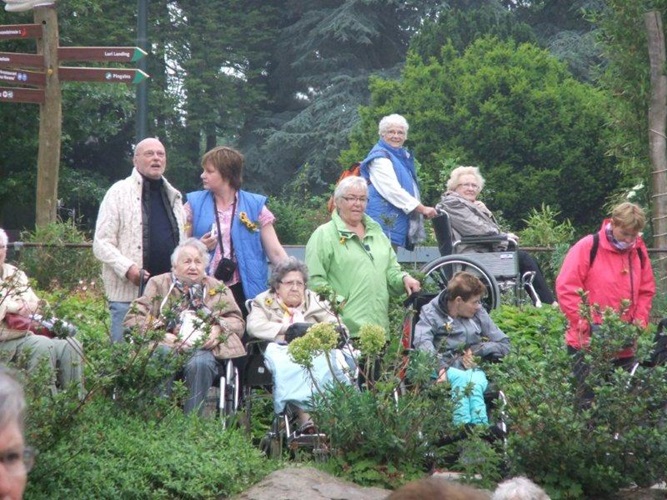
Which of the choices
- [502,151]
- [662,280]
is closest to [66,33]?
[502,151]

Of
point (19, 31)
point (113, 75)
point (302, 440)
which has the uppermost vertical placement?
point (19, 31)

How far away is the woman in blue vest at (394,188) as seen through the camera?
11758 mm

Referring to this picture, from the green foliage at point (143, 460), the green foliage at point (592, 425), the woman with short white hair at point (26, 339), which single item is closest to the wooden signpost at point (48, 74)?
the woman with short white hair at point (26, 339)

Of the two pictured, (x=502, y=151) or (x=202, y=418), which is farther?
(x=502, y=151)

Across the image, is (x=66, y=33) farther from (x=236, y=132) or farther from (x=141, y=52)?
(x=141, y=52)

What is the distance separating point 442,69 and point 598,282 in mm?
26687

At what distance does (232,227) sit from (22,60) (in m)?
8.51

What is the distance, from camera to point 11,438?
9.09 feet

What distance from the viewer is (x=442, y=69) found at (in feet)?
118

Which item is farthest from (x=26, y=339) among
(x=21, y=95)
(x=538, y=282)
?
(x=21, y=95)

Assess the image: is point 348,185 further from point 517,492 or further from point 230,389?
point 517,492

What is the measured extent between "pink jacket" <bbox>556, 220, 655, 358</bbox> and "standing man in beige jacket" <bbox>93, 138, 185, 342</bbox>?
2.58 metres

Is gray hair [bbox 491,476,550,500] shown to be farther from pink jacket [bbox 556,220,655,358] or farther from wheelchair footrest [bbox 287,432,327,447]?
pink jacket [bbox 556,220,655,358]

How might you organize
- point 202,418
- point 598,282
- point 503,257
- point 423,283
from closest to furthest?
1. point 202,418
2. point 598,282
3. point 423,283
4. point 503,257
